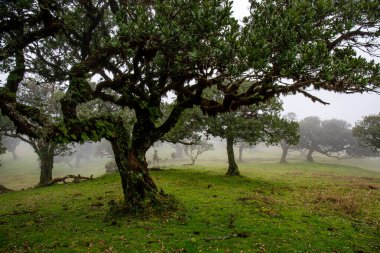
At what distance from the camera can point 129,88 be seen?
15875mm

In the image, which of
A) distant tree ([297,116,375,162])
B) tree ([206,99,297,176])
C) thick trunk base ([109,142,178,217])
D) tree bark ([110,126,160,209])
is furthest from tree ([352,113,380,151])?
tree bark ([110,126,160,209])

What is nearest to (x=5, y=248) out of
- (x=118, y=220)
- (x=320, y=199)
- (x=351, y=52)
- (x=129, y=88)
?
(x=118, y=220)

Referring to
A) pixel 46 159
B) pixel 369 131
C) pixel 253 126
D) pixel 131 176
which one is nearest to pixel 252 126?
pixel 253 126

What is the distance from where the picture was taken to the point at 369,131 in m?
46.9

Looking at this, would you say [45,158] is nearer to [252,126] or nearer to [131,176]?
[131,176]

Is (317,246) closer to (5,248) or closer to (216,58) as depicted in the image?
(216,58)

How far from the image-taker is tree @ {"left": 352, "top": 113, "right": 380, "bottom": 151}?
4476 cm

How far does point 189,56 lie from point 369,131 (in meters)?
45.7

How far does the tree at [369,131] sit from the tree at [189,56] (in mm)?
37095

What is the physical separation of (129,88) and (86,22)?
5604mm

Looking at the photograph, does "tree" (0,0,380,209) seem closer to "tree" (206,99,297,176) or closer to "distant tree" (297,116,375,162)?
"tree" (206,99,297,176)

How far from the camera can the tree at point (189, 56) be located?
426 inches

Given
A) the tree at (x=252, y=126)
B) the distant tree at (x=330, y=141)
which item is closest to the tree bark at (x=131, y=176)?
the tree at (x=252, y=126)

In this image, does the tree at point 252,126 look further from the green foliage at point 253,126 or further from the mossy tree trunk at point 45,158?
the mossy tree trunk at point 45,158
